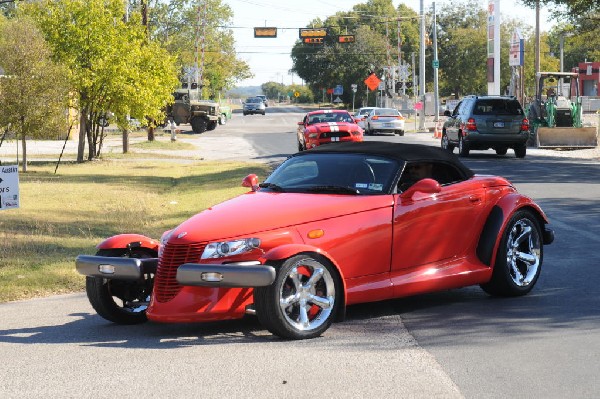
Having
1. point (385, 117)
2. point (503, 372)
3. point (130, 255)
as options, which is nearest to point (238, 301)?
point (130, 255)

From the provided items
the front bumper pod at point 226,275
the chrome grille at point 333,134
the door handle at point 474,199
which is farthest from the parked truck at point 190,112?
the front bumper pod at point 226,275

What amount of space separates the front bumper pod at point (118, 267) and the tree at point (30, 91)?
71.7 ft

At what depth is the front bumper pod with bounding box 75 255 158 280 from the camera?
817cm

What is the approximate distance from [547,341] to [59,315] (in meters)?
4.13

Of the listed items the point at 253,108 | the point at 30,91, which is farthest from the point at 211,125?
the point at 253,108

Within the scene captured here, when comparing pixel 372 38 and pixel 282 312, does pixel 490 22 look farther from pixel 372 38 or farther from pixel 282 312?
pixel 372 38

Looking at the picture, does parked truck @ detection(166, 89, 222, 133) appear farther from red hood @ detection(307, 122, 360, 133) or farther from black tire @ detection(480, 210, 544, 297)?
black tire @ detection(480, 210, 544, 297)

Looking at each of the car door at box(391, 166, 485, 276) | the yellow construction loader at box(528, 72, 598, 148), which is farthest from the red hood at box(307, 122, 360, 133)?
the car door at box(391, 166, 485, 276)

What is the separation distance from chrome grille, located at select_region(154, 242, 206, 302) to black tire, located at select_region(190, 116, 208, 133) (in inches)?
2189

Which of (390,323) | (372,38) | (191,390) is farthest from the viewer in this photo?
(372,38)

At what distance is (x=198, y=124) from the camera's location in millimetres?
63375

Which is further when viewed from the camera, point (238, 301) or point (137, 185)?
point (137, 185)

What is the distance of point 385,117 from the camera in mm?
54406

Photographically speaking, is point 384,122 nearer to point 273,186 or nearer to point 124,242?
point 273,186
